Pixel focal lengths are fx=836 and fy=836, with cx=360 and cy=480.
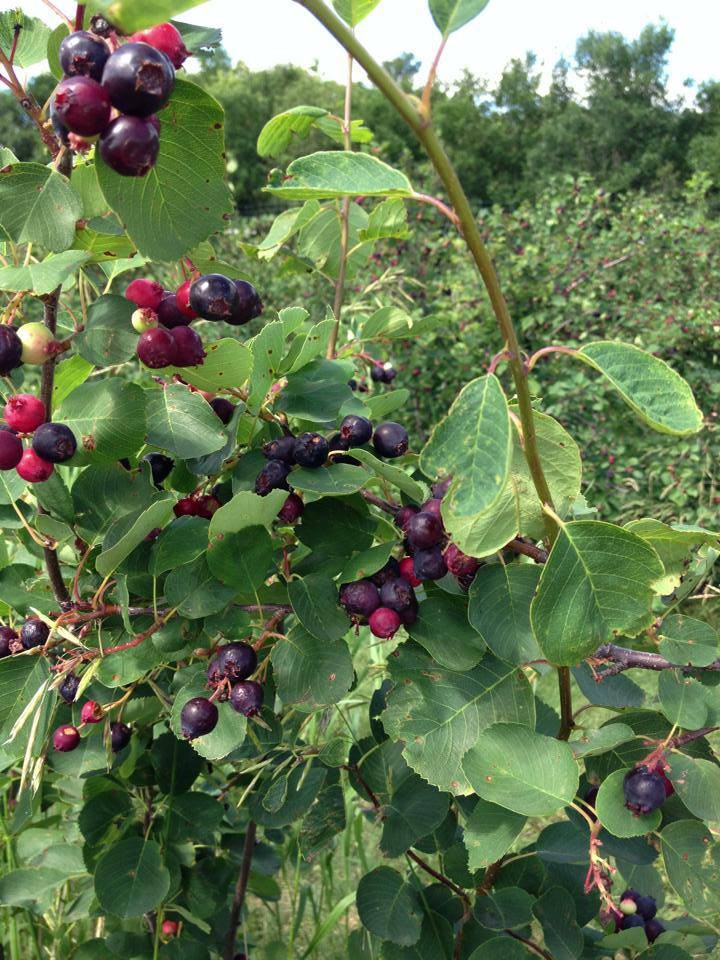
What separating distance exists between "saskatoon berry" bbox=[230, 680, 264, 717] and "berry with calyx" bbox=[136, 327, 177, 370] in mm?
277

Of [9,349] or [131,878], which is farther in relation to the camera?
[131,878]

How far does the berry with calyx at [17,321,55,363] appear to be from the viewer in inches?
25.9

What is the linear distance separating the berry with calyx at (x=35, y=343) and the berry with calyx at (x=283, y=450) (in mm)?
203

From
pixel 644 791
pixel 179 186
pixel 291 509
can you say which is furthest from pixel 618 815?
pixel 179 186

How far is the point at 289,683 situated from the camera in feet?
2.44

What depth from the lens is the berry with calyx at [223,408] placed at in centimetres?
81

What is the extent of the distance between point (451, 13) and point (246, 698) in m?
0.54

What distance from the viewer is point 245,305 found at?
0.69 m

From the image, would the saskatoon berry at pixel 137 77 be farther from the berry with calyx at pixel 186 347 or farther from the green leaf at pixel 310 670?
the green leaf at pixel 310 670

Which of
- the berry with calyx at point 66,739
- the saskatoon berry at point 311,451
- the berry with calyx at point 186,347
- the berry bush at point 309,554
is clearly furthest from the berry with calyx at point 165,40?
the berry with calyx at point 66,739

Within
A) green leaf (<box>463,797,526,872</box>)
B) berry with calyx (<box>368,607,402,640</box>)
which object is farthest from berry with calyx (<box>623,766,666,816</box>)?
berry with calyx (<box>368,607,402,640</box>)

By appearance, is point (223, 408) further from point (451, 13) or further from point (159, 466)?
point (451, 13)

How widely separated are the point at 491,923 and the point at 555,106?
26641mm

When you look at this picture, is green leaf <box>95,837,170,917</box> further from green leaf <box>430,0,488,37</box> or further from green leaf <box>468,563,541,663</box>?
green leaf <box>430,0,488,37</box>
